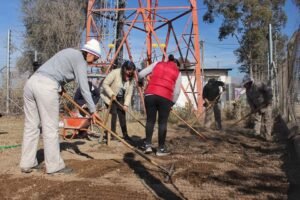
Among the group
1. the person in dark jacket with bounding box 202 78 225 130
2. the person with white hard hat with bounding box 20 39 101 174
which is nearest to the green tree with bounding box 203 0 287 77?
the person in dark jacket with bounding box 202 78 225 130

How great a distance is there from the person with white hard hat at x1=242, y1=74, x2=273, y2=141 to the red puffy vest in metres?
3.16

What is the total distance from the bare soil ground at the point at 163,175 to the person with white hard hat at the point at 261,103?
139 cm

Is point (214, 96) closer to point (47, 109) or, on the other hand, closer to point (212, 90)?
point (212, 90)

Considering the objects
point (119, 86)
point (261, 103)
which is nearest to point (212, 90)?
point (261, 103)

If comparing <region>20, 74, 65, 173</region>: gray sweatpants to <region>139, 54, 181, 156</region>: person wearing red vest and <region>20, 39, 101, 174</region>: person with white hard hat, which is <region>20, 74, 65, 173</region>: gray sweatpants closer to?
<region>20, 39, 101, 174</region>: person with white hard hat

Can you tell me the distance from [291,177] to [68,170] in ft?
9.13

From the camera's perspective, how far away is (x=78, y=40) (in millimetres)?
22984

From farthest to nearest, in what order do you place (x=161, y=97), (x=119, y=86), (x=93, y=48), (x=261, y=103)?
(x=261, y=103) → (x=119, y=86) → (x=161, y=97) → (x=93, y=48)

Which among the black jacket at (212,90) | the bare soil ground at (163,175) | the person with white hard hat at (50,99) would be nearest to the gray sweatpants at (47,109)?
the person with white hard hat at (50,99)

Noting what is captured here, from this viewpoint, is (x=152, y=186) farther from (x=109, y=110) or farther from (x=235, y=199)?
(x=109, y=110)

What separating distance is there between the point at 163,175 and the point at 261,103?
4.88 metres

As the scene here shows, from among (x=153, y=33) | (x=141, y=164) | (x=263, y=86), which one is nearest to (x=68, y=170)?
(x=141, y=164)

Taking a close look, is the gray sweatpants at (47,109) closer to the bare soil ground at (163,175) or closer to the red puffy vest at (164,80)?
the bare soil ground at (163,175)

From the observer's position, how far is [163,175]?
546 cm
